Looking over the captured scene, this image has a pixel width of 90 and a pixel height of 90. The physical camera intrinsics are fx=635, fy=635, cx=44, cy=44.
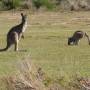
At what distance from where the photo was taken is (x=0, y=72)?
54.9ft

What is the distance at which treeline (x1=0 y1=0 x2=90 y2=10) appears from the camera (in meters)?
65.3

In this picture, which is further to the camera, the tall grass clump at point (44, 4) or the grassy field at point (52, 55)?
the tall grass clump at point (44, 4)

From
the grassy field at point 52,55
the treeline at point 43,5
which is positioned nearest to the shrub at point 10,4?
the treeline at point 43,5

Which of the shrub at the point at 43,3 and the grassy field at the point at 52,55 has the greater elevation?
the grassy field at the point at 52,55

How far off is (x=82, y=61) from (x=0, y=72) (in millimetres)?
4122

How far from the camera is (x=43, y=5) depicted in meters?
66.1

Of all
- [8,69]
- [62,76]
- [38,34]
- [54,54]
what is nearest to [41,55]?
[54,54]

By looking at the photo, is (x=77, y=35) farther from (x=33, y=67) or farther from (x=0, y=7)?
(x=0, y=7)

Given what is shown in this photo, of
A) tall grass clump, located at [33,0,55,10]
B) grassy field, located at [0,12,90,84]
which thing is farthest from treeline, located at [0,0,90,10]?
grassy field, located at [0,12,90,84]

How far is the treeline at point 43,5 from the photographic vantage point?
214ft

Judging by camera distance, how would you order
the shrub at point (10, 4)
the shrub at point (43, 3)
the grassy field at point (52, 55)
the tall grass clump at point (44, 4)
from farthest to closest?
the shrub at point (43, 3), the tall grass clump at point (44, 4), the shrub at point (10, 4), the grassy field at point (52, 55)

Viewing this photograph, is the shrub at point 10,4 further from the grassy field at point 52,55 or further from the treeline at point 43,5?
the grassy field at point 52,55

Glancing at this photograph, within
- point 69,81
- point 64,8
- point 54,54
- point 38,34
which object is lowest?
point 64,8

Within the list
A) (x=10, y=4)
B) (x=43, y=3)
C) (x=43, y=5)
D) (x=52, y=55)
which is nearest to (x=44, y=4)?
(x=43, y=5)
